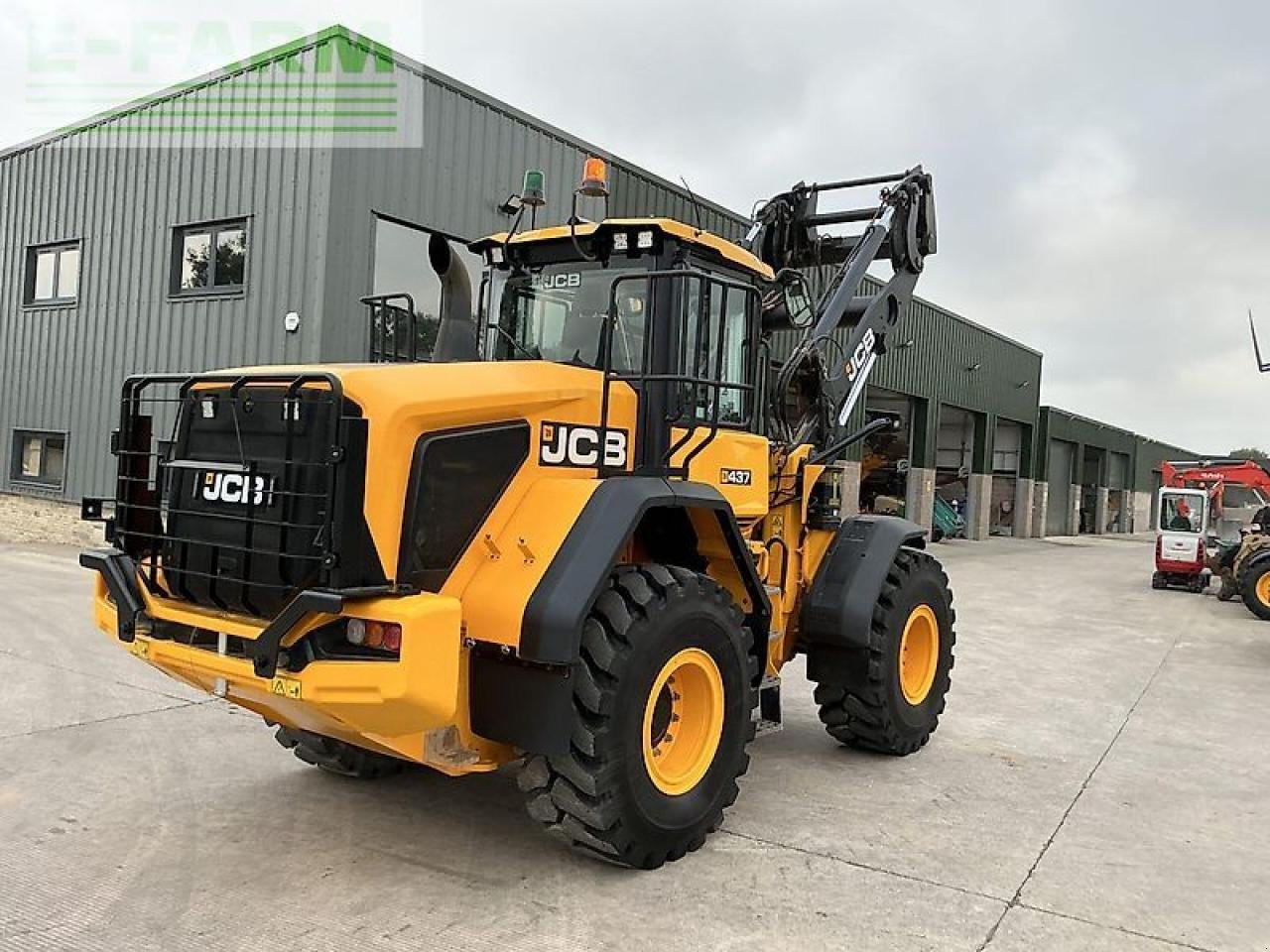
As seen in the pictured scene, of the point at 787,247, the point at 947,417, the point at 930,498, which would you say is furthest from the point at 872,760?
the point at 947,417

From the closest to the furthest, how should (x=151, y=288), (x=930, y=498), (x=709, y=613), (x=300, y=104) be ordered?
1. (x=709, y=613)
2. (x=300, y=104)
3. (x=151, y=288)
4. (x=930, y=498)

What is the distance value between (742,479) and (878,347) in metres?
2.47

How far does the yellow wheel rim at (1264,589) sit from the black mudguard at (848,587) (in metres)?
→ 11.8

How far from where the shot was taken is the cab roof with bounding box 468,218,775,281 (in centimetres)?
470

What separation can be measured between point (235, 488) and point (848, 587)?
335 centimetres

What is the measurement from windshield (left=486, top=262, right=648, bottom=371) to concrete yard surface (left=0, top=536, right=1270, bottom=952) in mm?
2204

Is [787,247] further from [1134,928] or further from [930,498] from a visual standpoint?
[930,498]

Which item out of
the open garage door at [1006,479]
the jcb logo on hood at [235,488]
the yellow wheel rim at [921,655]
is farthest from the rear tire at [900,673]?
the open garage door at [1006,479]

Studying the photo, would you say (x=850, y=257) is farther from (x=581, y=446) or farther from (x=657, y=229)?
(x=581, y=446)

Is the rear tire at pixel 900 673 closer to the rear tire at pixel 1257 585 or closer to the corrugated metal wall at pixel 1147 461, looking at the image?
the rear tire at pixel 1257 585

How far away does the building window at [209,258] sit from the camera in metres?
12.8

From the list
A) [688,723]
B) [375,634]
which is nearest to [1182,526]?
[688,723]

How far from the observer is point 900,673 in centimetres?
607

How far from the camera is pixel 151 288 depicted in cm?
1380
